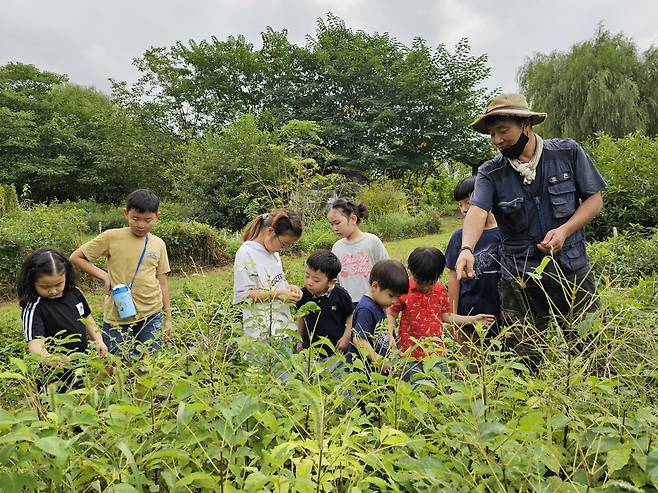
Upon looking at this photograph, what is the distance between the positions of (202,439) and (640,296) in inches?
84.9

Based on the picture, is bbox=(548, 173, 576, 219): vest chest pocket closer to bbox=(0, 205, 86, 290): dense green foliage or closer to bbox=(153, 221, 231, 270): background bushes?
bbox=(0, 205, 86, 290): dense green foliage

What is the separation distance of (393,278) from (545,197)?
964mm

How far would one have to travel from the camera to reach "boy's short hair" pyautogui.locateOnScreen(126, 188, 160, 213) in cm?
355

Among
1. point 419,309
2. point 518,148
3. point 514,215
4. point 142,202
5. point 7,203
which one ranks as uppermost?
point 7,203

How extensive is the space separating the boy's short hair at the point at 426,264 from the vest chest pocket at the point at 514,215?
1.57 ft

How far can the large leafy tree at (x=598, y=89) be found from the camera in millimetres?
20484

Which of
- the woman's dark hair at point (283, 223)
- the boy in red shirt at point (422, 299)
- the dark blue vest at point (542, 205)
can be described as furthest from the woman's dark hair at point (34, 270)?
the dark blue vest at point (542, 205)

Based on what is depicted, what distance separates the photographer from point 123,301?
3344mm

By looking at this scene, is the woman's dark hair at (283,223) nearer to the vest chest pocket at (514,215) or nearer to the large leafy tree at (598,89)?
the vest chest pocket at (514,215)

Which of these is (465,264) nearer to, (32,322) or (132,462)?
(132,462)

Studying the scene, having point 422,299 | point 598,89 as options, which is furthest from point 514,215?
point 598,89

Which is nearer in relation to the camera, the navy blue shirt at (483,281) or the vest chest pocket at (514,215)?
the vest chest pocket at (514,215)

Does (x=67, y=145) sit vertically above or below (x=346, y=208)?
above

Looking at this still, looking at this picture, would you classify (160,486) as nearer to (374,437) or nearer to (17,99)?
(374,437)
